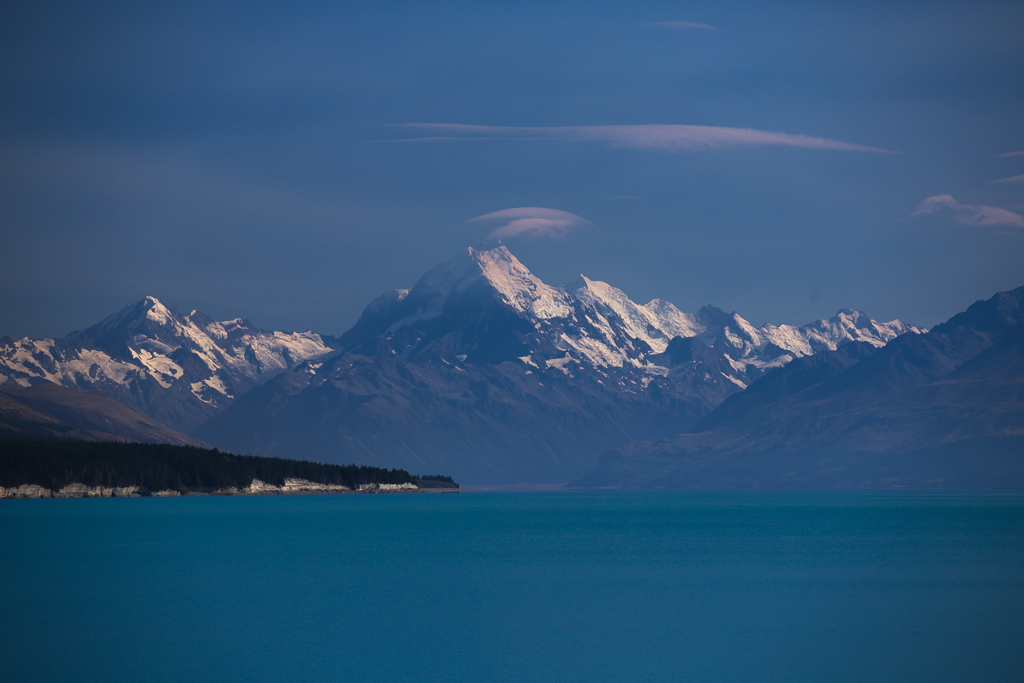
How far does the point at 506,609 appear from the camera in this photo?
73750mm

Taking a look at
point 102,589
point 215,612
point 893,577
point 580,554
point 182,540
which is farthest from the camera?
point 182,540

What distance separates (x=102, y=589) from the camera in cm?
8138

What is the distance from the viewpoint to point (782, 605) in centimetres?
7512

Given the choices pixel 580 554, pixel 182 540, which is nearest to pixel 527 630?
pixel 580 554

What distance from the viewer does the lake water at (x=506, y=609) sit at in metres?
54.4

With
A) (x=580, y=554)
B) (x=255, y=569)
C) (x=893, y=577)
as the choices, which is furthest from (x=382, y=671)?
(x=580, y=554)

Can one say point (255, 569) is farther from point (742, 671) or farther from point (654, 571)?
point (742, 671)

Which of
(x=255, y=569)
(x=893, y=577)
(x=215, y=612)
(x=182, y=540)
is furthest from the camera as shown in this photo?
(x=182, y=540)

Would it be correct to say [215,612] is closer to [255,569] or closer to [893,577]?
[255,569]

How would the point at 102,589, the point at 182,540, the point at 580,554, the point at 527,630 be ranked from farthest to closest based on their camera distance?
the point at 182,540 < the point at 580,554 < the point at 102,589 < the point at 527,630

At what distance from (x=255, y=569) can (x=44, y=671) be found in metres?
46.0

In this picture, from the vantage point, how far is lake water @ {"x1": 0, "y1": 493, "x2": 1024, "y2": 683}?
5438 centimetres

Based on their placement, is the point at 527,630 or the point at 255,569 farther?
the point at 255,569

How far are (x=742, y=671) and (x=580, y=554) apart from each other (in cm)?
6380
